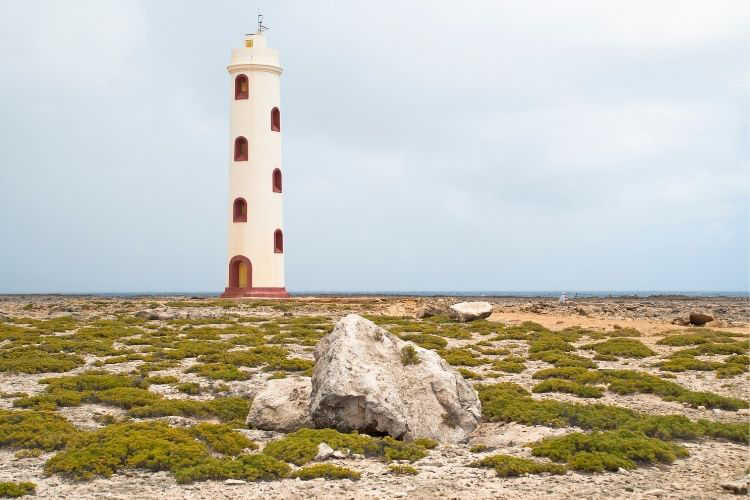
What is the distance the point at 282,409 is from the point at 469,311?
23084mm


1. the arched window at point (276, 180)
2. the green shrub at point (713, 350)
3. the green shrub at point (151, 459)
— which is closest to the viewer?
the green shrub at point (151, 459)

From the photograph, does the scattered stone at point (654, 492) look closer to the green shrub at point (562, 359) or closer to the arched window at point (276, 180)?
the green shrub at point (562, 359)

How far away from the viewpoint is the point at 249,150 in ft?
162

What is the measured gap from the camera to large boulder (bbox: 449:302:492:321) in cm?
3844

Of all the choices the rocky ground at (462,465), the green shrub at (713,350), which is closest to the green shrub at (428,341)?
the rocky ground at (462,465)

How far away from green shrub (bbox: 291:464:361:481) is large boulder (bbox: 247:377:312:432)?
10.7 feet

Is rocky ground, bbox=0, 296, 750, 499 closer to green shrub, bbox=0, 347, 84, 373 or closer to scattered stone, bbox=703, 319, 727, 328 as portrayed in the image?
green shrub, bbox=0, 347, 84, 373

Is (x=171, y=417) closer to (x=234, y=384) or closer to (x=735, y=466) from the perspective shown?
(x=234, y=384)

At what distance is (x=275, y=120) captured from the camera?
50781 mm

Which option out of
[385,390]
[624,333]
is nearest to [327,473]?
[385,390]

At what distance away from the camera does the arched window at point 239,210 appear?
49125 millimetres

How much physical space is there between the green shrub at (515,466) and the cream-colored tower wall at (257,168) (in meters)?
36.6

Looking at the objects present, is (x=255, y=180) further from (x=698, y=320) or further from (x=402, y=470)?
(x=402, y=470)

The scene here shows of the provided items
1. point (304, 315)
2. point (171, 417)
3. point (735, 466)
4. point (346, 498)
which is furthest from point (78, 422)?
point (304, 315)
